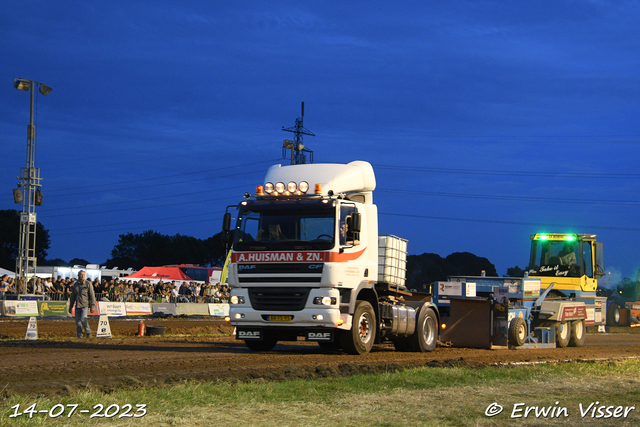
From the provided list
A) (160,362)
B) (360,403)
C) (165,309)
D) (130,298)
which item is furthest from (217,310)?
(360,403)

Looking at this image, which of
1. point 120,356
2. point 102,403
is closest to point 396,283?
point 120,356

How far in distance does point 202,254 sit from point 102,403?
128m

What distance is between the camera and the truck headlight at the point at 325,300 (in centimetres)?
1433

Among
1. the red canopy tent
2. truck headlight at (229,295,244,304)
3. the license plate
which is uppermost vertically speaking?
the red canopy tent

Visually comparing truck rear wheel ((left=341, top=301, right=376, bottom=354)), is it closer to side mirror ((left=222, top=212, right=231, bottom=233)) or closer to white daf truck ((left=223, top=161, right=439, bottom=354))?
white daf truck ((left=223, top=161, right=439, bottom=354))

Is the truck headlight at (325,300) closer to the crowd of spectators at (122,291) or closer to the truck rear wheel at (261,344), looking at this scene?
the truck rear wheel at (261,344)

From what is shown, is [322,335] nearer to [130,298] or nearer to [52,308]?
[52,308]

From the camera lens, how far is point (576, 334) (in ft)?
73.3

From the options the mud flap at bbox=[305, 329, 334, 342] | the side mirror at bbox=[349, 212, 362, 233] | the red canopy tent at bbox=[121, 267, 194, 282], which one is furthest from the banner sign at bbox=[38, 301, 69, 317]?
the red canopy tent at bbox=[121, 267, 194, 282]

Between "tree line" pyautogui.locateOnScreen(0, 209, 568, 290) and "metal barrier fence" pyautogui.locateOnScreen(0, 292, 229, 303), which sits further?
"tree line" pyautogui.locateOnScreen(0, 209, 568, 290)

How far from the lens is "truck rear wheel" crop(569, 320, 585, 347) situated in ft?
73.0

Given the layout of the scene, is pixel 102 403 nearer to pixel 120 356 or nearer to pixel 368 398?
pixel 368 398

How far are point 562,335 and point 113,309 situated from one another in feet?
61.2

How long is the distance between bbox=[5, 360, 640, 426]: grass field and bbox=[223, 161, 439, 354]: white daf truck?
388 centimetres
